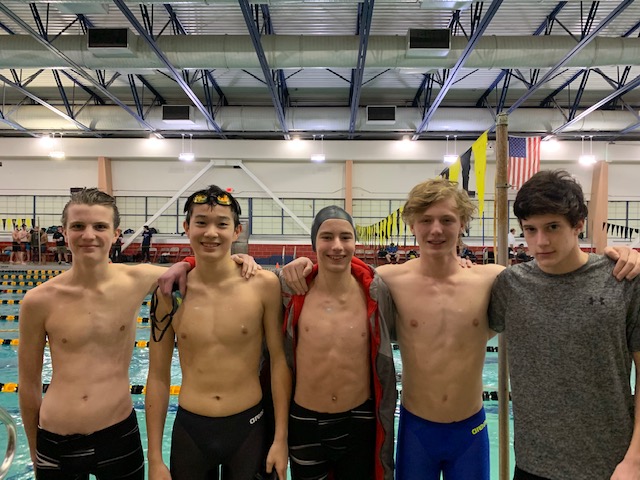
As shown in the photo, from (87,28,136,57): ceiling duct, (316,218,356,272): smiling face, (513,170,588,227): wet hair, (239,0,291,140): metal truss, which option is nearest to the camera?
(513,170,588,227): wet hair

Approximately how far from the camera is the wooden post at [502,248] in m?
2.57

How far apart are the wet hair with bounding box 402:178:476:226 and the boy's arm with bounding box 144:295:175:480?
1.51 m

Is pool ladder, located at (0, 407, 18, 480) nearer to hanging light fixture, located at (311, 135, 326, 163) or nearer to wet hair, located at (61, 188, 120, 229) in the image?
wet hair, located at (61, 188, 120, 229)

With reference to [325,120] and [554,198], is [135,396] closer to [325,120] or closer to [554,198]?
[554,198]

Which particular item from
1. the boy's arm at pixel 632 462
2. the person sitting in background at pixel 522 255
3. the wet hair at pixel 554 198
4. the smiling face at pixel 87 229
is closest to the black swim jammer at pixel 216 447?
the smiling face at pixel 87 229

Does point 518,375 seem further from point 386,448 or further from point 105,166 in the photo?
point 105,166

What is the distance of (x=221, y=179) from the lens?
1852cm

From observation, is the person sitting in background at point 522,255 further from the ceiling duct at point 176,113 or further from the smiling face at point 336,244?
the smiling face at point 336,244

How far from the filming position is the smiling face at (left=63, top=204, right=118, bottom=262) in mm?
2258

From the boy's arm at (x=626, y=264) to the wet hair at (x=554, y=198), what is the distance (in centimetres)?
23

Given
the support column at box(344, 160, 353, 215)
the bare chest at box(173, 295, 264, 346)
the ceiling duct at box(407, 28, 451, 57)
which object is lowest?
the bare chest at box(173, 295, 264, 346)

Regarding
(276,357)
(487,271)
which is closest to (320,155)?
(487,271)

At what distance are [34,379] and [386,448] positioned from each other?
2067 millimetres

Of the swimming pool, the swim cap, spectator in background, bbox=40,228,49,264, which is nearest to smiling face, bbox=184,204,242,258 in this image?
the swim cap
